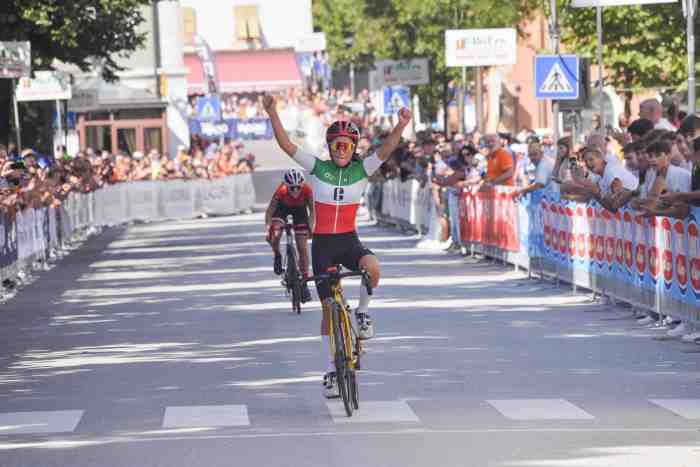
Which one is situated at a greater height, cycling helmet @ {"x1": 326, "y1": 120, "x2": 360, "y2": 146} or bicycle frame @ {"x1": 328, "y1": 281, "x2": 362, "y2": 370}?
cycling helmet @ {"x1": 326, "y1": 120, "x2": 360, "y2": 146}

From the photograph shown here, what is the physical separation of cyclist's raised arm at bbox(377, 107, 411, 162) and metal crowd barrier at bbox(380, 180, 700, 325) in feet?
12.5

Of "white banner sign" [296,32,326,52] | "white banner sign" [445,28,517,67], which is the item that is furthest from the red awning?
"white banner sign" [445,28,517,67]

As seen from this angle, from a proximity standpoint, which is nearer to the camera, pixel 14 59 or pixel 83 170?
pixel 14 59

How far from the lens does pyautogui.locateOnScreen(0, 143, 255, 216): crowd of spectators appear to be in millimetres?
28047

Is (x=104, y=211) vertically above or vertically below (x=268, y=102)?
below

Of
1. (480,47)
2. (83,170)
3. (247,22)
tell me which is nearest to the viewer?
(480,47)

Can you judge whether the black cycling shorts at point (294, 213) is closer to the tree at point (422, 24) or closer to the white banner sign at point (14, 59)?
the white banner sign at point (14, 59)

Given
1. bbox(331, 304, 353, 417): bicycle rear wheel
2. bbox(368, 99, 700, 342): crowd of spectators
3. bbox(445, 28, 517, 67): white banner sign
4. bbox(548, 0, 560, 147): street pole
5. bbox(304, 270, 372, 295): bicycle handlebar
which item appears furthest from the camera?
bbox(445, 28, 517, 67): white banner sign

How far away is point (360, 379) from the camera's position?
50.1 feet

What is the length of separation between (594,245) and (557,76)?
24.0 feet

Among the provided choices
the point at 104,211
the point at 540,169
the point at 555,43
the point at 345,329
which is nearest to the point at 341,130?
the point at 345,329

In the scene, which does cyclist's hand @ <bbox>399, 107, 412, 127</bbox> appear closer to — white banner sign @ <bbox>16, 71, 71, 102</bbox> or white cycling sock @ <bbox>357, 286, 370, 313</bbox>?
white cycling sock @ <bbox>357, 286, 370, 313</bbox>

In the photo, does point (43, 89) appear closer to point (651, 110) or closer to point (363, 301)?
point (651, 110)

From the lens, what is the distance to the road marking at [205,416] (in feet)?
41.8
